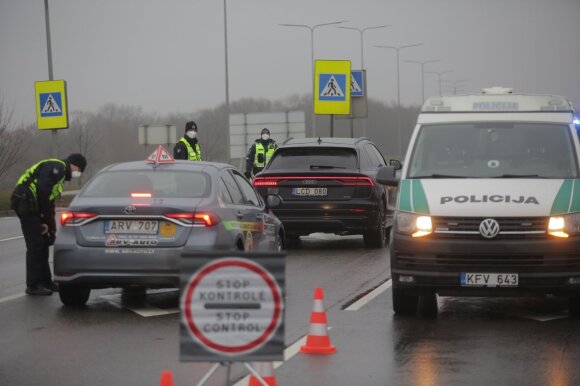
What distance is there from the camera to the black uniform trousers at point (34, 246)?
1266 centimetres

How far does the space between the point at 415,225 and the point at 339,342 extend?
5.16 ft

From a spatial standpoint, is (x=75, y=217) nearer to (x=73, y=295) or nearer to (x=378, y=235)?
(x=73, y=295)

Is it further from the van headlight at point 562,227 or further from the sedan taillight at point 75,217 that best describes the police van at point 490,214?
the sedan taillight at point 75,217

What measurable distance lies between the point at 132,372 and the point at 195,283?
237 centimetres

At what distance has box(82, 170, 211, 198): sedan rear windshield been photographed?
11477mm

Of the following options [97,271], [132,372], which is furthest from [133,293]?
[132,372]

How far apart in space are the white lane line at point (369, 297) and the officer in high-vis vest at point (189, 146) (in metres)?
7.96

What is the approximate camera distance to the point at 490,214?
34.0 ft

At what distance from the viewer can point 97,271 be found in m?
11.1

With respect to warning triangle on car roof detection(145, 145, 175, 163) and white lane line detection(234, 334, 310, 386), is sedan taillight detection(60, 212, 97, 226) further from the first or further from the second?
white lane line detection(234, 334, 310, 386)

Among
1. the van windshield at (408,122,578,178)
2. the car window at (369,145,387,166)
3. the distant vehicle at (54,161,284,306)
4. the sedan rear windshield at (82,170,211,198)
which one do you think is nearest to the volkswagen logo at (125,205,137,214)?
the distant vehicle at (54,161,284,306)

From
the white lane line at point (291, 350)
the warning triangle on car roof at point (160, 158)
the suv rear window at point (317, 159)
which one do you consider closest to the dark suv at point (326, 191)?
the suv rear window at point (317, 159)

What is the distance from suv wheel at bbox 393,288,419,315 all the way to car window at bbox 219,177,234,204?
81.0 inches

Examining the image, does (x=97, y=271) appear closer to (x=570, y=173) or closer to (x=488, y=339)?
(x=488, y=339)
